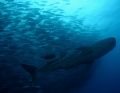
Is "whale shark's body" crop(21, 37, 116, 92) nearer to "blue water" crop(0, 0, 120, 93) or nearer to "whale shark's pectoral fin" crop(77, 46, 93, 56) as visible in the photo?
"whale shark's pectoral fin" crop(77, 46, 93, 56)

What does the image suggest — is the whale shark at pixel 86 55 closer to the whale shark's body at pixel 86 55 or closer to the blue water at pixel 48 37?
the whale shark's body at pixel 86 55

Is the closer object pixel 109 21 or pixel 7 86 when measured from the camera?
pixel 7 86

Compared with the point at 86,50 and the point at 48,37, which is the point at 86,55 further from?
the point at 48,37

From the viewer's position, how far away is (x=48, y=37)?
15242 mm

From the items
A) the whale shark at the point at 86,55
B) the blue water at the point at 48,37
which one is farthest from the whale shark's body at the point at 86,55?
the blue water at the point at 48,37

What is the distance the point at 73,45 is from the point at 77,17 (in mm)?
3186

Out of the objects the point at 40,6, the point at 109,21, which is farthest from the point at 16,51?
the point at 109,21

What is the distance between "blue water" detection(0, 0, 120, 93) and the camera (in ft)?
43.7

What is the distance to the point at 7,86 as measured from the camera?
12.5 metres

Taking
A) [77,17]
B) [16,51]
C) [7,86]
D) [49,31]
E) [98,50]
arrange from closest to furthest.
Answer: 1. [98,50]
2. [7,86]
3. [16,51]
4. [49,31]
5. [77,17]

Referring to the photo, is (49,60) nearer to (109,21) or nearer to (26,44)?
(26,44)

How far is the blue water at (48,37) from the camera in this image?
43.7ft

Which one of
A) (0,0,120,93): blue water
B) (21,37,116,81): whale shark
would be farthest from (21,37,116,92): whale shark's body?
(0,0,120,93): blue water

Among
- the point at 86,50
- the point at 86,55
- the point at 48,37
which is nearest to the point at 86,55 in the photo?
the point at 86,55
